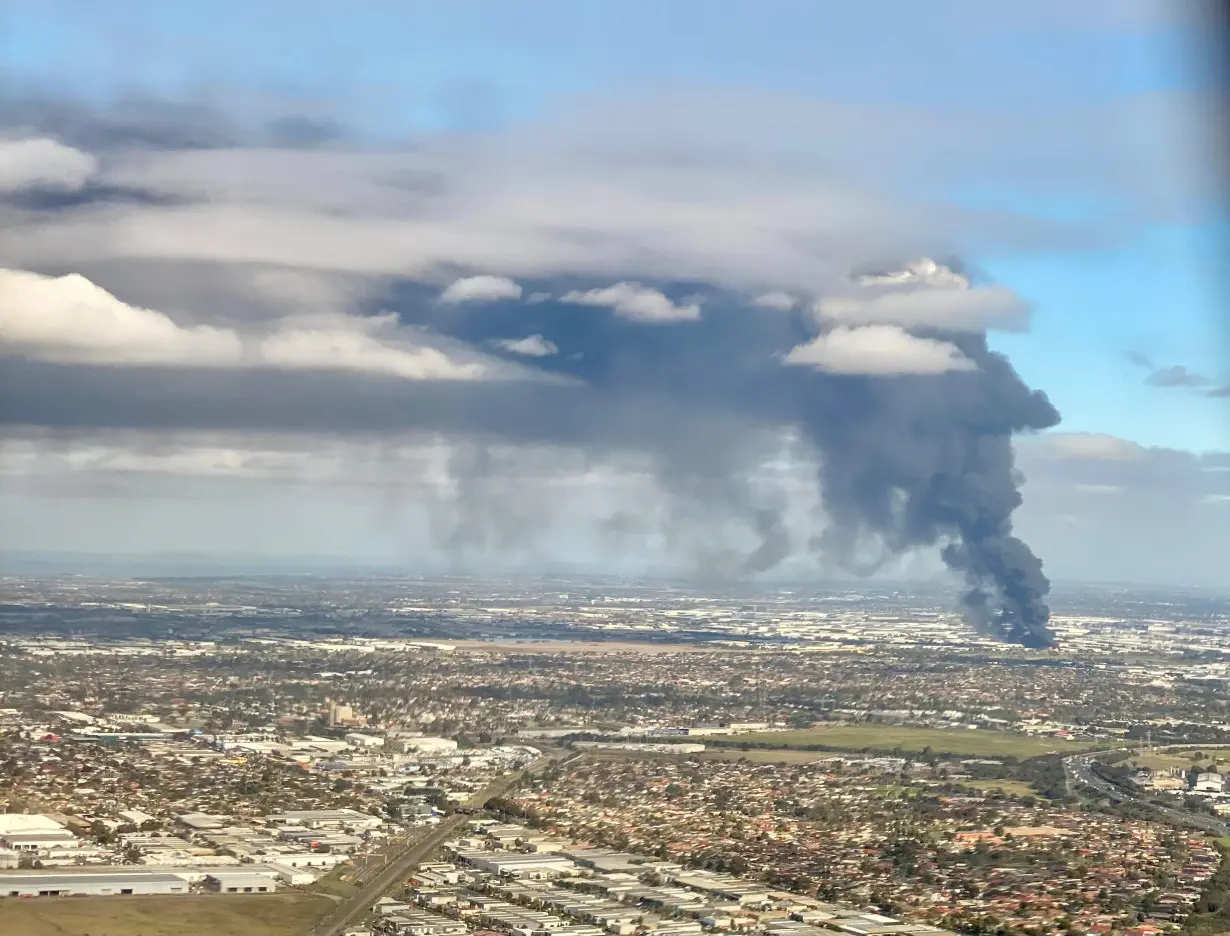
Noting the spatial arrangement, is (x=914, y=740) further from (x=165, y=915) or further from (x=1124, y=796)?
(x=165, y=915)

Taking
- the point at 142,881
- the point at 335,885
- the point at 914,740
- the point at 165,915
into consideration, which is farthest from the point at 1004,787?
the point at 165,915

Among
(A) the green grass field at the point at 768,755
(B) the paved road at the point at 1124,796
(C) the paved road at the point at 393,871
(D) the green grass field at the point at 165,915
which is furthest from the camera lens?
(A) the green grass field at the point at 768,755

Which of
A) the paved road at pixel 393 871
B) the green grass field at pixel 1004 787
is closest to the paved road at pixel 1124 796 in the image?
the green grass field at pixel 1004 787

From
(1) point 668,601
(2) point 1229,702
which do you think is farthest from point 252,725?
(1) point 668,601

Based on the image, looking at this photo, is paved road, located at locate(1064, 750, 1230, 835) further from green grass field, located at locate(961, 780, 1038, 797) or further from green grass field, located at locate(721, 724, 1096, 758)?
green grass field, located at locate(721, 724, 1096, 758)

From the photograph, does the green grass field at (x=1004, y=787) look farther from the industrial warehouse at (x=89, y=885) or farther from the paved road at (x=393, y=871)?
the industrial warehouse at (x=89, y=885)

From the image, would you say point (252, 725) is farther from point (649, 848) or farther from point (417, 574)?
point (417, 574)

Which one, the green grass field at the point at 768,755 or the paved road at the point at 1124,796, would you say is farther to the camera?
the green grass field at the point at 768,755
